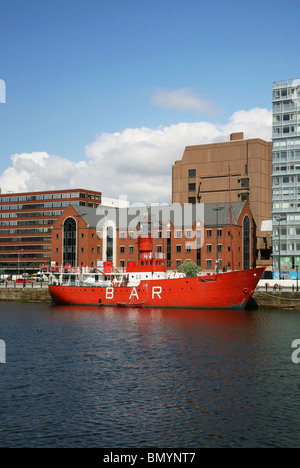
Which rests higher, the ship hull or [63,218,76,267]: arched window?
[63,218,76,267]: arched window

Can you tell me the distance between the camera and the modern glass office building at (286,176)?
355 feet

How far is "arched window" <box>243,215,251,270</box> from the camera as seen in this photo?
380ft

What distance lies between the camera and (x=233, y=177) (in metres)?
139

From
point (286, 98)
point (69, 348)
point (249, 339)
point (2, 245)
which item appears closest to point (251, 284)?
point (249, 339)

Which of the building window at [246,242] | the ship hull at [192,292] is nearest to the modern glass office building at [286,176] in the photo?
the building window at [246,242]

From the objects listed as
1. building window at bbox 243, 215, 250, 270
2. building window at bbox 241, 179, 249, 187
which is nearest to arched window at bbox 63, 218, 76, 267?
building window at bbox 243, 215, 250, 270

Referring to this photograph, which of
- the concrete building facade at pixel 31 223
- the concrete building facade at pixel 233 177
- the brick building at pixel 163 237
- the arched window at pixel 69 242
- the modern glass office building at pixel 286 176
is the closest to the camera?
the modern glass office building at pixel 286 176

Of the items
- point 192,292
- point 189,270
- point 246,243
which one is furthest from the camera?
point 246,243

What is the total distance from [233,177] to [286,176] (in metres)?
29.2
